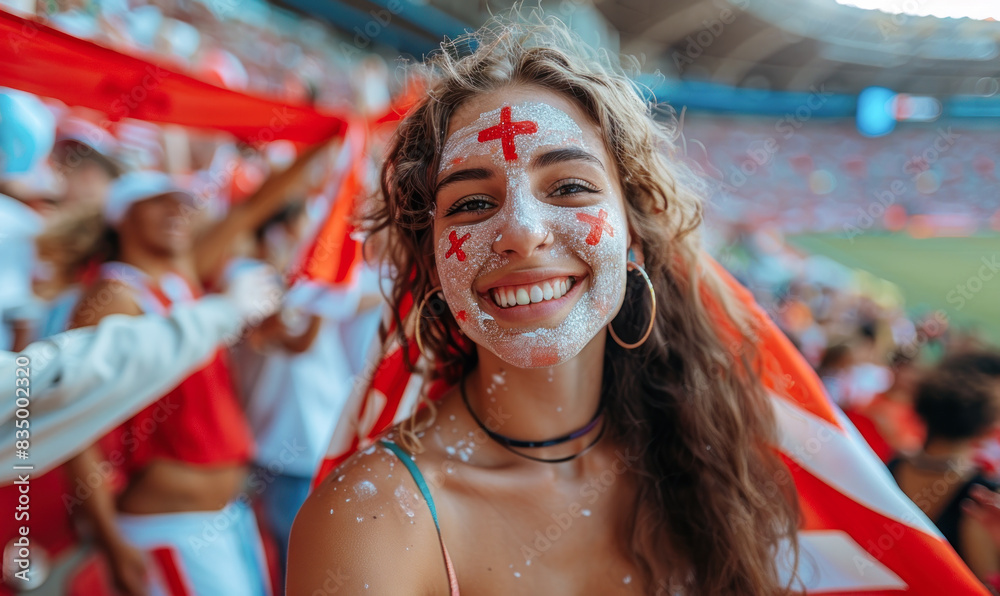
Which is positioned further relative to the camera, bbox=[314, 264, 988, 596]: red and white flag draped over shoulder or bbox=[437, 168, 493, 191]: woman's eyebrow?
bbox=[314, 264, 988, 596]: red and white flag draped over shoulder

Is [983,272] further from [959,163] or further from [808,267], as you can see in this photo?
[808,267]

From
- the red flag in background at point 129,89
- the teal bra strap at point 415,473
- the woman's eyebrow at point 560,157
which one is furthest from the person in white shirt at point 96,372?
the woman's eyebrow at point 560,157

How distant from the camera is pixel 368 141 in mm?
3012

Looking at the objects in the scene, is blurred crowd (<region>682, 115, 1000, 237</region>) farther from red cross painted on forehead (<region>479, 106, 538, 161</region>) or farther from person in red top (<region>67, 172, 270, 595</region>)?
red cross painted on forehead (<region>479, 106, 538, 161</region>)

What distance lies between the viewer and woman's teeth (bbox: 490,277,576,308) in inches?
53.5

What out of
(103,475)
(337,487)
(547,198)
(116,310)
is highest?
(547,198)

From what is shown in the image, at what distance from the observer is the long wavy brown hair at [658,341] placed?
1.51m

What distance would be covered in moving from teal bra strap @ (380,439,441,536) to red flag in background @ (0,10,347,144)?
1.40m

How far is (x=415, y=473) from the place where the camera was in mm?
1390

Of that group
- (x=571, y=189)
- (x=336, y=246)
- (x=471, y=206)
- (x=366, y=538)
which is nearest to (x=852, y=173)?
(x=336, y=246)

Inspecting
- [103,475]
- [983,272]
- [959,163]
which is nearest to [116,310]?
[103,475]

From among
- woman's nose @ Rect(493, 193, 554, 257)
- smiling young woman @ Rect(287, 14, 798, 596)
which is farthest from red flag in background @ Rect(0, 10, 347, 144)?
woman's nose @ Rect(493, 193, 554, 257)

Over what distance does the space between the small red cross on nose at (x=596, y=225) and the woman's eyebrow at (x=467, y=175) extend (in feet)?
0.73

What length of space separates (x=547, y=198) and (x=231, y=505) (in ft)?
6.26
